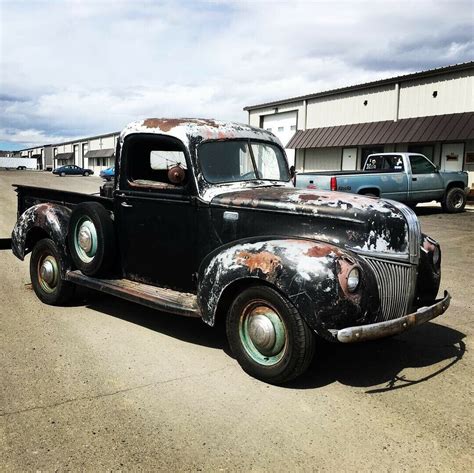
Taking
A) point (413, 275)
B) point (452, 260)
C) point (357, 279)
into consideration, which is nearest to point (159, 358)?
point (357, 279)

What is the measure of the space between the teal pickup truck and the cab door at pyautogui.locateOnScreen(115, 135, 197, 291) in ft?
27.0

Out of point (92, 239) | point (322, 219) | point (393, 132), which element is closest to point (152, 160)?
point (92, 239)

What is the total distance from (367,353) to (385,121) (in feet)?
67.6

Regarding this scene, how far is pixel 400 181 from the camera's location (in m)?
14.2

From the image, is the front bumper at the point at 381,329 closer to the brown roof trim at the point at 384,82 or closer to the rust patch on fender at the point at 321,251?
the rust patch on fender at the point at 321,251

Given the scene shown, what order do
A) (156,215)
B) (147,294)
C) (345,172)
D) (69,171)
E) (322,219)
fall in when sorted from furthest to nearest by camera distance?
(69,171) → (345,172) → (156,215) → (147,294) → (322,219)

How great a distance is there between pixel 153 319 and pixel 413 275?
2.76m

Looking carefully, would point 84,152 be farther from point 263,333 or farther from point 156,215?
point 263,333

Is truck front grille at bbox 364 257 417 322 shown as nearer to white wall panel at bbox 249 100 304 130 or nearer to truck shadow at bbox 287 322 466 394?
truck shadow at bbox 287 322 466 394

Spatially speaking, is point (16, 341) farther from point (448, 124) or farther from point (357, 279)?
point (448, 124)

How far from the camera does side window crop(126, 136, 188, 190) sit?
464cm

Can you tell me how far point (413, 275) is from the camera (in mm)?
3783

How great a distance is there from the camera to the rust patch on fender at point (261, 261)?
11.7 ft

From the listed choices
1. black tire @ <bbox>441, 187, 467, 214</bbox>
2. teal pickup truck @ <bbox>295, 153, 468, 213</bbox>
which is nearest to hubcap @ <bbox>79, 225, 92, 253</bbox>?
teal pickup truck @ <bbox>295, 153, 468, 213</bbox>
